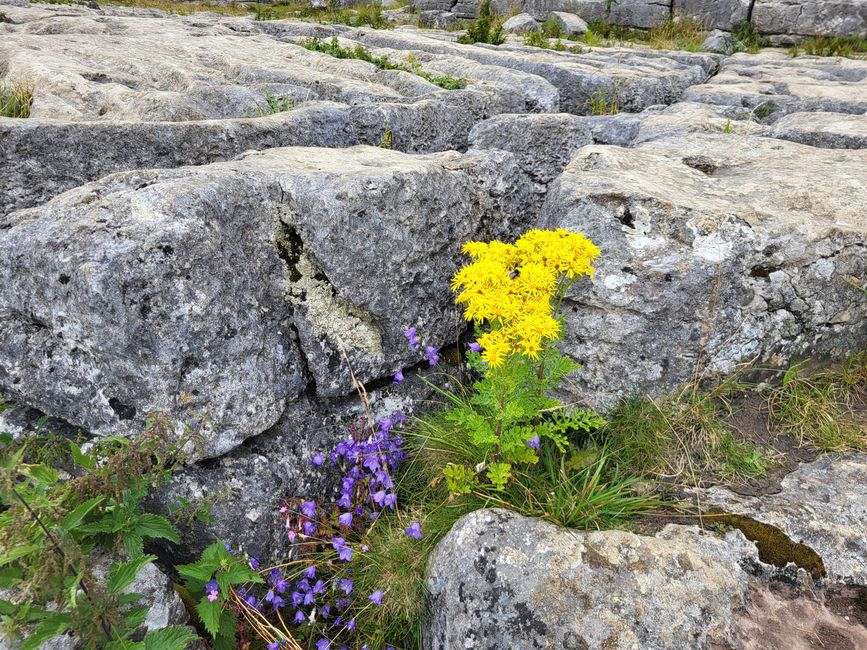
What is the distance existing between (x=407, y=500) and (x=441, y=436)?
0.52m

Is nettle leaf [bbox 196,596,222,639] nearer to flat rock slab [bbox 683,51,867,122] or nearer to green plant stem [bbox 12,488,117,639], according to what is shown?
green plant stem [bbox 12,488,117,639]

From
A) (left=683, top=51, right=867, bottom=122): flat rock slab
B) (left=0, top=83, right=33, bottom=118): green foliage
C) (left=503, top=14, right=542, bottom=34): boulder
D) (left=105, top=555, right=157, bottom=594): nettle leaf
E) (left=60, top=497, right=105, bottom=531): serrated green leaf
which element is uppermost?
(left=503, top=14, right=542, bottom=34): boulder

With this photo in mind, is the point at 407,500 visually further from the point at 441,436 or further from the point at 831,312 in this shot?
the point at 831,312

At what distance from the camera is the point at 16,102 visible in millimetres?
4762

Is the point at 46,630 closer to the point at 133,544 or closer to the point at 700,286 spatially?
the point at 133,544

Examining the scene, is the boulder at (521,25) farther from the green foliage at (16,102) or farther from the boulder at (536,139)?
the green foliage at (16,102)

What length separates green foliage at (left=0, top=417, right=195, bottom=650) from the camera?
7.14ft

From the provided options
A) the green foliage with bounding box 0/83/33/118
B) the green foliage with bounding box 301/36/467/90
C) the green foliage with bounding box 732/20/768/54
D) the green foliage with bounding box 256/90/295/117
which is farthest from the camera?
the green foliage with bounding box 732/20/768/54

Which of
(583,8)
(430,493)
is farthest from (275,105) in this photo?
(583,8)

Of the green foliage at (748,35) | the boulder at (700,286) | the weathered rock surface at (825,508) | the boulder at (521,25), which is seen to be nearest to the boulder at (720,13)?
the green foliage at (748,35)

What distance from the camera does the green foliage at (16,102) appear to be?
15.5 ft

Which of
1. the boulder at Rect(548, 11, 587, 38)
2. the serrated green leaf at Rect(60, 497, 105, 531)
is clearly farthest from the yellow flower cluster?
the boulder at Rect(548, 11, 587, 38)

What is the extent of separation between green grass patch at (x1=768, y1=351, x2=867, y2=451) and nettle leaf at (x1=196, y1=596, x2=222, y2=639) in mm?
3456

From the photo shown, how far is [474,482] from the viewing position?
10.7ft
